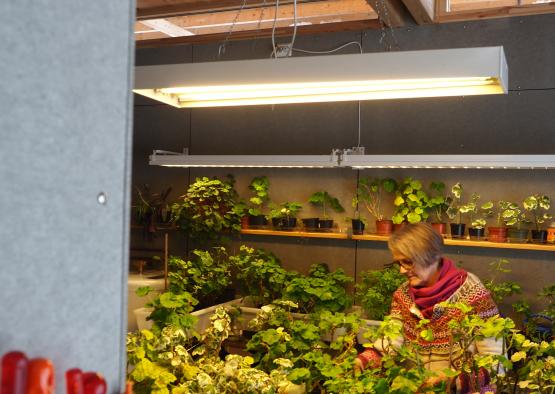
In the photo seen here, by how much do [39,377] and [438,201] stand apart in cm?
436

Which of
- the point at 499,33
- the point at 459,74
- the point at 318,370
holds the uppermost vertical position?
the point at 499,33

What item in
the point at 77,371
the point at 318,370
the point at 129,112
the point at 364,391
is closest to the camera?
the point at 77,371

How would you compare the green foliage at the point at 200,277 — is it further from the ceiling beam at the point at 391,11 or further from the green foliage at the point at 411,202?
the ceiling beam at the point at 391,11

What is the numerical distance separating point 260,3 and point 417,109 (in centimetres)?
153

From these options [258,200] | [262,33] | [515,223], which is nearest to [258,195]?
[258,200]

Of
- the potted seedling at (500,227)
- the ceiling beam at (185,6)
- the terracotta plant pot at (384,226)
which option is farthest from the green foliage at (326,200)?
the ceiling beam at (185,6)

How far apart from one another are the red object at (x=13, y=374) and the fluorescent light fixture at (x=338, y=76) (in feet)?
4.37

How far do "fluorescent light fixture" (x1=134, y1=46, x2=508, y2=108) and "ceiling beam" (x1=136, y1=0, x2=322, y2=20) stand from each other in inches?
104

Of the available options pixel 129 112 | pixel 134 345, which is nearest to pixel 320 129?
pixel 134 345

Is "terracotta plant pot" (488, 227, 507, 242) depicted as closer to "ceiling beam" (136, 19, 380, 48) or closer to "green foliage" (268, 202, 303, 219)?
"green foliage" (268, 202, 303, 219)

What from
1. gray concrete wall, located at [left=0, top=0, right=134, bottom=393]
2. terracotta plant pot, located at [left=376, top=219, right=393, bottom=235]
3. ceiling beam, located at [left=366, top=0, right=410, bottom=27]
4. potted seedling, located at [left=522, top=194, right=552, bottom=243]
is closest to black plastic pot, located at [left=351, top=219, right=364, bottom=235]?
terracotta plant pot, located at [left=376, top=219, right=393, bottom=235]

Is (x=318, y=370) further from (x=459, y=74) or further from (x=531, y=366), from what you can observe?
(x=459, y=74)

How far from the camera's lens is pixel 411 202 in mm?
5008

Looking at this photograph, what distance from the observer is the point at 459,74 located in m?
1.87
